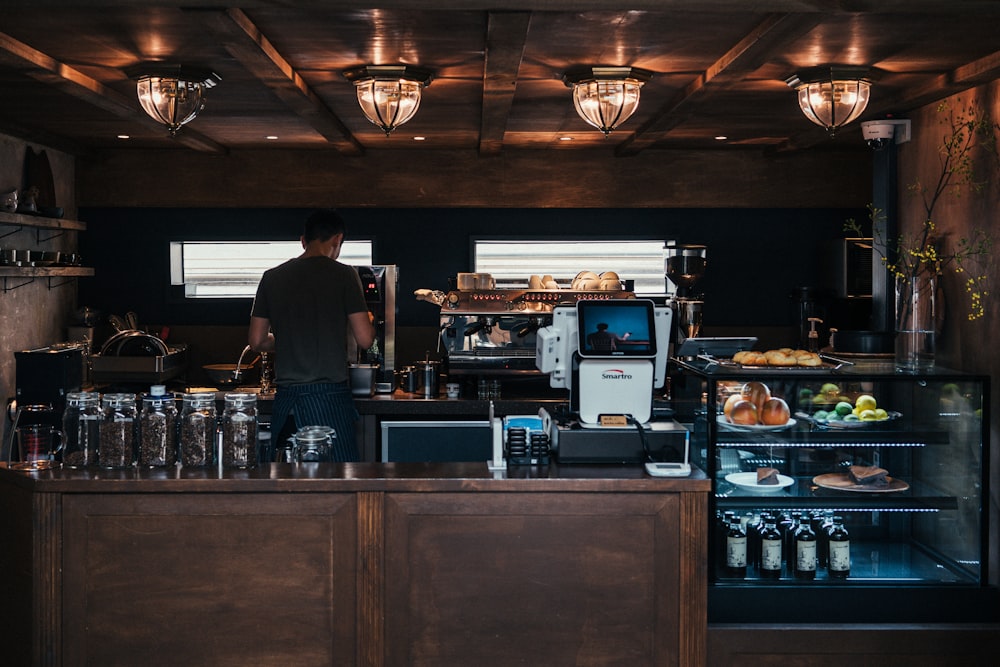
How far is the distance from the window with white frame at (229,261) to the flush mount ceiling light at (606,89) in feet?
11.4

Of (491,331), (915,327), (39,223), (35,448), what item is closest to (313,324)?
(35,448)

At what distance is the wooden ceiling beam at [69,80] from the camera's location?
13.4 feet

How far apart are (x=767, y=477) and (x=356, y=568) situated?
1650 millimetres

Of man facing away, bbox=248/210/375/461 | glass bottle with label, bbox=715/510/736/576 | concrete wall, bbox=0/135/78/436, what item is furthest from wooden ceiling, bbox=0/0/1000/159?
glass bottle with label, bbox=715/510/736/576

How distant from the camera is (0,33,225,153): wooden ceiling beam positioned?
13.4 ft

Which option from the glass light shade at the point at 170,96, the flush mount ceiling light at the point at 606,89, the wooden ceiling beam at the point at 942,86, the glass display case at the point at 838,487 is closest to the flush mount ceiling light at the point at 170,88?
the glass light shade at the point at 170,96

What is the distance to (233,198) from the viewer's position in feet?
24.8

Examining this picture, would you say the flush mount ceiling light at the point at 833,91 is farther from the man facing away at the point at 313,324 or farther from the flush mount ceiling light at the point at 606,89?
the man facing away at the point at 313,324

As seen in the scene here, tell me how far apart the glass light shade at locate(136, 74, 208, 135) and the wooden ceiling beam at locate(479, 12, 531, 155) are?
4.64 ft

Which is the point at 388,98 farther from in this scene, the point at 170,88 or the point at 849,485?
the point at 849,485

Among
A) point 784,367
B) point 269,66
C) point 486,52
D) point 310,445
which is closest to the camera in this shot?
point 310,445

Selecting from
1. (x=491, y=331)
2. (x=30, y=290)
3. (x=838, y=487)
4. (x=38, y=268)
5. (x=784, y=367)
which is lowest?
(x=838, y=487)

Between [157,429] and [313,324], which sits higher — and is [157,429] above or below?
below

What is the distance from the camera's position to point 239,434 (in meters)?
3.12
